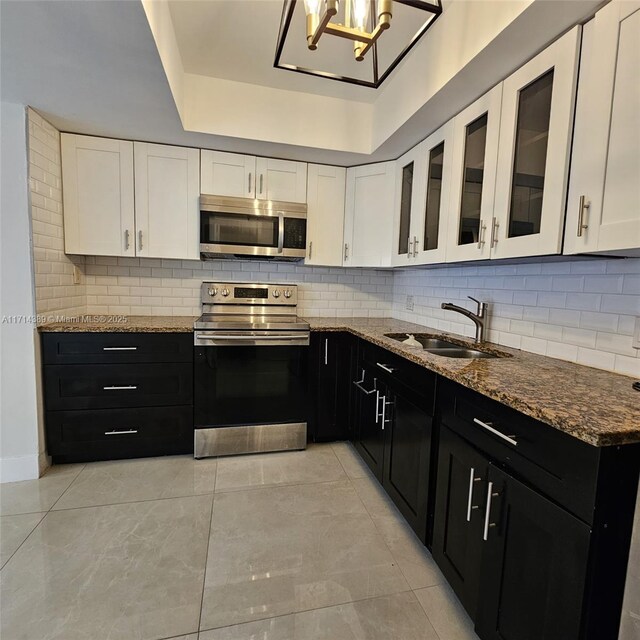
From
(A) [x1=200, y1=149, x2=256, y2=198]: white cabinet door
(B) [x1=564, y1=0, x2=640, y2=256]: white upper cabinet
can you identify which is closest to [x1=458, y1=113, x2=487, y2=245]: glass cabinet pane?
(B) [x1=564, y1=0, x2=640, y2=256]: white upper cabinet

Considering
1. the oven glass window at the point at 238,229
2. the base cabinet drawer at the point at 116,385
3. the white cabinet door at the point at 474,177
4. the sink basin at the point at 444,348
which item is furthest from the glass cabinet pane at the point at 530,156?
the base cabinet drawer at the point at 116,385

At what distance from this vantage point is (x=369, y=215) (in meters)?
2.85

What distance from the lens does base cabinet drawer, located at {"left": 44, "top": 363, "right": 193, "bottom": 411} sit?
2.27 meters

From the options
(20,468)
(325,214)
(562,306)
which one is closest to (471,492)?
(562,306)

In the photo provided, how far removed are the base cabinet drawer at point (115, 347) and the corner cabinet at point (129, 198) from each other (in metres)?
0.64

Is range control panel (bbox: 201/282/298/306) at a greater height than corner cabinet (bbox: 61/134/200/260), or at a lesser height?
lesser

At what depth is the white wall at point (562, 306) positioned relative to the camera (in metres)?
1.40

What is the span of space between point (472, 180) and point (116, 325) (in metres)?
2.31

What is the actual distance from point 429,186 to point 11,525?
2.93m

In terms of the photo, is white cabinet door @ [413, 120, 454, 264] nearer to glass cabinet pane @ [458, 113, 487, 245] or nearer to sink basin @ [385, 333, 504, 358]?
glass cabinet pane @ [458, 113, 487, 245]

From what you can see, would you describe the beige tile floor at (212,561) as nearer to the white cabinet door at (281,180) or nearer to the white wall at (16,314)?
the white wall at (16,314)

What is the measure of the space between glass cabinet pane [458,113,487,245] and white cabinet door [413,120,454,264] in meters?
0.11

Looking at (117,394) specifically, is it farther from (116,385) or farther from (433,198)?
(433,198)

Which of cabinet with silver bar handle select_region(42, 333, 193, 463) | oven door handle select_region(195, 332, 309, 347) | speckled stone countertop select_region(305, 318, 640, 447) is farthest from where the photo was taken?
oven door handle select_region(195, 332, 309, 347)
